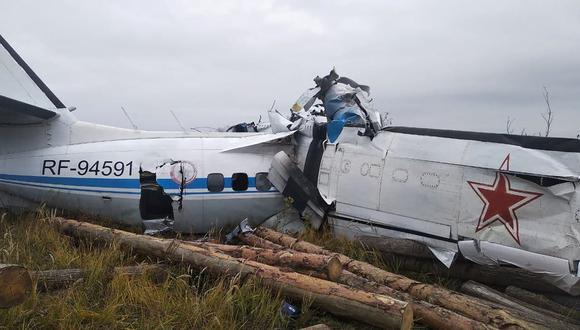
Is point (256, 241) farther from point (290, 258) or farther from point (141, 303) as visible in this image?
point (141, 303)

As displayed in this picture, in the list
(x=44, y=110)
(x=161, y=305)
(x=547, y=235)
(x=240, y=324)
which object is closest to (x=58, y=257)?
(x=161, y=305)

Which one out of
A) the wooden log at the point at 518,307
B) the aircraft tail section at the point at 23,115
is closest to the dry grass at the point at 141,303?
the wooden log at the point at 518,307

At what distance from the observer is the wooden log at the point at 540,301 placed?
545 centimetres

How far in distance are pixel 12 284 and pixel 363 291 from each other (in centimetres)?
324

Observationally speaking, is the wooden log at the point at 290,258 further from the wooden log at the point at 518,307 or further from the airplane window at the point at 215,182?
the airplane window at the point at 215,182

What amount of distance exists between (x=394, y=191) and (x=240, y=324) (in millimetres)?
3190

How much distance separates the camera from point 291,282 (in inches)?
206

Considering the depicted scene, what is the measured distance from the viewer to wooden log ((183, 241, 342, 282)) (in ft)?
17.4

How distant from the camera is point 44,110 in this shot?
9.35 m

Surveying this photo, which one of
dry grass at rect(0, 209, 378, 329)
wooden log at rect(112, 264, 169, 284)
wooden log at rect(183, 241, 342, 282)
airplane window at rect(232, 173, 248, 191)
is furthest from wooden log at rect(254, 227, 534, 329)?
airplane window at rect(232, 173, 248, 191)

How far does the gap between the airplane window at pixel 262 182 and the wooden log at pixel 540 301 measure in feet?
14.2

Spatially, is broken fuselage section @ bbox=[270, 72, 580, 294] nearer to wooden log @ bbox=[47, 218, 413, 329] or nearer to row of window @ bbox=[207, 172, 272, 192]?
row of window @ bbox=[207, 172, 272, 192]

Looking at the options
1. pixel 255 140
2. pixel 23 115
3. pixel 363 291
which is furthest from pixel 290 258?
pixel 23 115

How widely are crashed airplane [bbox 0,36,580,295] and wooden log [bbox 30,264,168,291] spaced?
2.72 m
